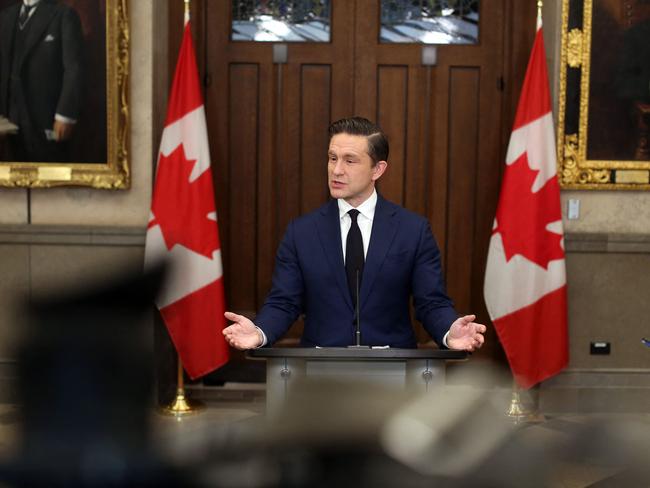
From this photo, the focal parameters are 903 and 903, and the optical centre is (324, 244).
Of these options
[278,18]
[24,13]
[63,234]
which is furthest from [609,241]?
[24,13]

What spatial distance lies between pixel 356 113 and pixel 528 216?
124 centimetres

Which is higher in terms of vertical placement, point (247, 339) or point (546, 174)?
point (546, 174)

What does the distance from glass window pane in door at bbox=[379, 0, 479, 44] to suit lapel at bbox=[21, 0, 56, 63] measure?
1.93 meters

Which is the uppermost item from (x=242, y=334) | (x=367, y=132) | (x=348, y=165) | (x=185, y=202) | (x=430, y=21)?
(x=430, y=21)

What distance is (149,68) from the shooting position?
518 cm

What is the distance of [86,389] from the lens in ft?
2.39

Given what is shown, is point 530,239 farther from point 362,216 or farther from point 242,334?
point 242,334

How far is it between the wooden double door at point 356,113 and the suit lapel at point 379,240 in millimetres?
2400

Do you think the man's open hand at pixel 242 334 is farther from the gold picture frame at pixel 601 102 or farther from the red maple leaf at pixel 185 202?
the gold picture frame at pixel 601 102

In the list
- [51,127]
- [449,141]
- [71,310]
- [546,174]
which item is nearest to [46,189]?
[51,127]

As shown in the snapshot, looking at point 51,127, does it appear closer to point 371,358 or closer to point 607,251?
point 607,251

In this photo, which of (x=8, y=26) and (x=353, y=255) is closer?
(x=353, y=255)

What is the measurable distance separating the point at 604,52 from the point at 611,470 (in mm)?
4864

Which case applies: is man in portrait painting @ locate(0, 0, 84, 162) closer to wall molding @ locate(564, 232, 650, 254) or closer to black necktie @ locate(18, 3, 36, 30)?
→ black necktie @ locate(18, 3, 36, 30)
